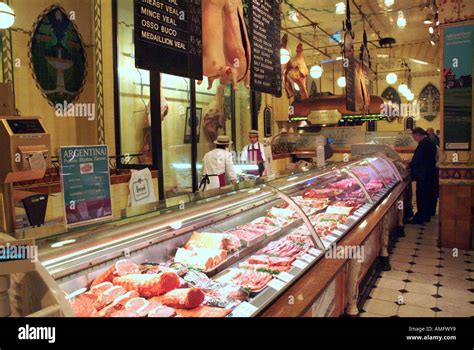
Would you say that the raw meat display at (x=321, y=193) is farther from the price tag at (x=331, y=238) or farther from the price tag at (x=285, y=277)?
the price tag at (x=285, y=277)

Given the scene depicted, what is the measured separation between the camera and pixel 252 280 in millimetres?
2537

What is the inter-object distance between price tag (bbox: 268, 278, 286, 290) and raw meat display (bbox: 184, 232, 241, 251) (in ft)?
1.53

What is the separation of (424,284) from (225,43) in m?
3.70

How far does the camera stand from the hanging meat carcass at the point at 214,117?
1048cm

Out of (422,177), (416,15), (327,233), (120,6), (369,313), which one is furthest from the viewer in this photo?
(416,15)

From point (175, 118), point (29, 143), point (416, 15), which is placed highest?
point (416, 15)

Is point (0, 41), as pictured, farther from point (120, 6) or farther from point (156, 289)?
point (156, 289)

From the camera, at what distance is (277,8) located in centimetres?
522

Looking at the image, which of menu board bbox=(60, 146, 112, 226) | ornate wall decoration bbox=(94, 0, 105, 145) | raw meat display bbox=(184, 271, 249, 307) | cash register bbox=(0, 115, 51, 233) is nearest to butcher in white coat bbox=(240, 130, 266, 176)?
ornate wall decoration bbox=(94, 0, 105, 145)

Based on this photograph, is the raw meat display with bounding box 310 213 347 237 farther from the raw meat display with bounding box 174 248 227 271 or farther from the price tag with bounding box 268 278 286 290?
the raw meat display with bounding box 174 248 227 271

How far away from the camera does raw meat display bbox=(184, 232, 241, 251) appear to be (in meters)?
2.71

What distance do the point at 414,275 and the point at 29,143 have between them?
4947mm

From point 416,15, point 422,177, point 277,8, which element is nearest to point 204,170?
point 277,8
